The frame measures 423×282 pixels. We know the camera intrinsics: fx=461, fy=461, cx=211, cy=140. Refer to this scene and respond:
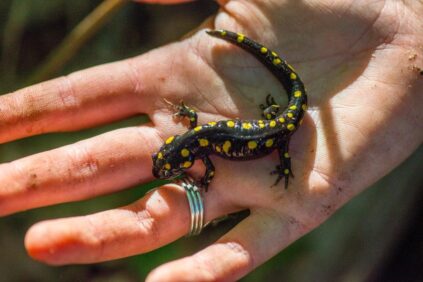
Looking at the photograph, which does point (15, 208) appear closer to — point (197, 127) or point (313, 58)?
point (197, 127)

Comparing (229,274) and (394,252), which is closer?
(229,274)

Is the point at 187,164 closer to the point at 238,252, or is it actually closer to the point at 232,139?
the point at 232,139

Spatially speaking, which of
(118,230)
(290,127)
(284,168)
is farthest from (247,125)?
(118,230)

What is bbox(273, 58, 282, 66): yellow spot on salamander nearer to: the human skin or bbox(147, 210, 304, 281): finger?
the human skin

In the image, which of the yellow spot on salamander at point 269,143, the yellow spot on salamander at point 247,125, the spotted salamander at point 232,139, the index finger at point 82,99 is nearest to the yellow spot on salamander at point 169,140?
the spotted salamander at point 232,139

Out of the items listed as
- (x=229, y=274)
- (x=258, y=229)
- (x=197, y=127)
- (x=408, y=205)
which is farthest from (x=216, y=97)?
(x=408, y=205)

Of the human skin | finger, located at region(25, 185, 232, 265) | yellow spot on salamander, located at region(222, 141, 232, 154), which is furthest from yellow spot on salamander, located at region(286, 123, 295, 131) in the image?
finger, located at region(25, 185, 232, 265)
